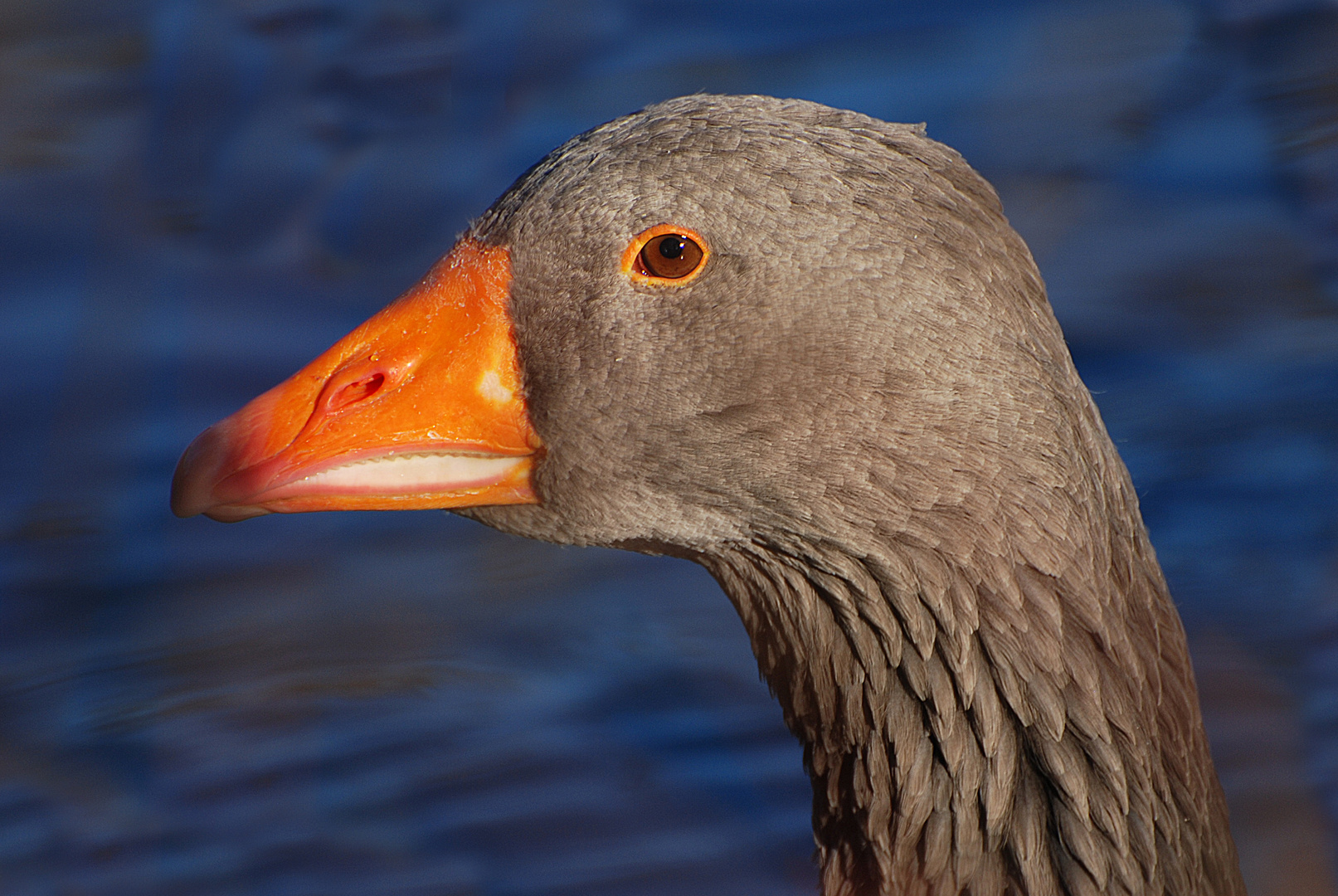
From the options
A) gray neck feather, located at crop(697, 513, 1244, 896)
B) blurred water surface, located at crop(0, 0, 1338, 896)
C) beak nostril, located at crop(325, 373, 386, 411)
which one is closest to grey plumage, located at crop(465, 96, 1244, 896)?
gray neck feather, located at crop(697, 513, 1244, 896)

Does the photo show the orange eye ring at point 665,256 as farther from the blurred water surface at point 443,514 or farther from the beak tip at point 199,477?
the blurred water surface at point 443,514

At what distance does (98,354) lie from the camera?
7672 mm

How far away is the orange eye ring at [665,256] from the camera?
10.7 ft

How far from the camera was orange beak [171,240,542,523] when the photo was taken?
11.0ft

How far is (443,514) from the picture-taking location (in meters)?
7.17

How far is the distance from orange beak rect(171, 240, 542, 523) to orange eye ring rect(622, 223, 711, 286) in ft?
0.95

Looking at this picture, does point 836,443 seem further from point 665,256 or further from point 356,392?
point 356,392

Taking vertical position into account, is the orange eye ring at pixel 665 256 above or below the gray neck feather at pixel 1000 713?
above

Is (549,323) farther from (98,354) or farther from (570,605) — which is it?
(98,354)

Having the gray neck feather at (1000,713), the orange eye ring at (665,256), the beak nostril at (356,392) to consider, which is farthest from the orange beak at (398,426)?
the gray neck feather at (1000,713)

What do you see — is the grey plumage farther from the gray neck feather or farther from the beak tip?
the beak tip

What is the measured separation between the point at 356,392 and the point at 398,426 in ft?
0.43

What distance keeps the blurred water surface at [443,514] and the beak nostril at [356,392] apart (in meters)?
2.53

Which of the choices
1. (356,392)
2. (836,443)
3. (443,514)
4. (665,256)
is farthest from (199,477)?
(443,514)
